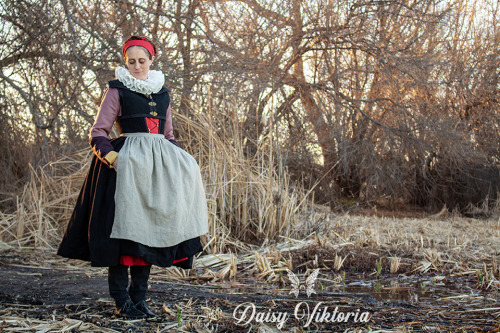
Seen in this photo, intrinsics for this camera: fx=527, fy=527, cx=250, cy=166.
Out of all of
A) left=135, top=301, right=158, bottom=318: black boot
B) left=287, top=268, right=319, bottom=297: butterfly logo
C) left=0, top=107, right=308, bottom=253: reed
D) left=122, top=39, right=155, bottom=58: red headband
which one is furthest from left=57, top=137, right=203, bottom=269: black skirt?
left=0, top=107, right=308, bottom=253: reed

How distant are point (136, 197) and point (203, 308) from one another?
0.66m

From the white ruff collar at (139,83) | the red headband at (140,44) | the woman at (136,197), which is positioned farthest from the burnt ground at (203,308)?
the red headband at (140,44)

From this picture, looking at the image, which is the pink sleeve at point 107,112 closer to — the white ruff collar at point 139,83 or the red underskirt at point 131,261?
the white ruff collar at point 139,83

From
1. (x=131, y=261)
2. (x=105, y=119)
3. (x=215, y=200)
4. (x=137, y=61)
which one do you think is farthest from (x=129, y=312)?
(x=215, y=200)

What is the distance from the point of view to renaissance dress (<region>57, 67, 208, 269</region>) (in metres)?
2.33

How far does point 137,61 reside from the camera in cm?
257

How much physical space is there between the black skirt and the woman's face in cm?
33

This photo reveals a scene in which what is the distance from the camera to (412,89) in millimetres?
7816

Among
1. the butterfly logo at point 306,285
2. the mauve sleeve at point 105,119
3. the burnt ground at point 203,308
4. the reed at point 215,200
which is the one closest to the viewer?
the burnt ground at point 203,308

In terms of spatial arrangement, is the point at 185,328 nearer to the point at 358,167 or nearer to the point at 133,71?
the point at 133,71

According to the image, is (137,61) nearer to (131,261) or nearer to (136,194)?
(136,194)

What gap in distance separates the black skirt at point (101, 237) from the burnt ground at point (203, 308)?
0.91 feet

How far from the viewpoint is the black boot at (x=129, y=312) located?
242 centimetres

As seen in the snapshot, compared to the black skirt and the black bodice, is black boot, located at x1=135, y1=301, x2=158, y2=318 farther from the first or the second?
the black bodice
